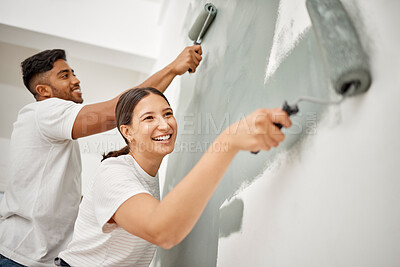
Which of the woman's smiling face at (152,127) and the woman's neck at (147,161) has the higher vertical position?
the woman's smiling face at (152,127)

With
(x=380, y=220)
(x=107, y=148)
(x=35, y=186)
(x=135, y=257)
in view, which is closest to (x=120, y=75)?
(x=107, y=148)

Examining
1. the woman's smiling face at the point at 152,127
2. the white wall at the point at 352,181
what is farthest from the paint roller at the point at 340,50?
the woman's smiling face at the point at 152,127

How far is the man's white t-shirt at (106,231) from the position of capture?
883 millimetres

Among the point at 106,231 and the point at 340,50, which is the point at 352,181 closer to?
the point at 340,50

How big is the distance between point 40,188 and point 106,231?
0.76 m

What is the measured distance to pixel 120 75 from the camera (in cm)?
391

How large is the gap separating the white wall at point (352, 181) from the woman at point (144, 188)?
90mm

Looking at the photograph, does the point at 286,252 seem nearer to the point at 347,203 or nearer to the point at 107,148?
the point at 347,203

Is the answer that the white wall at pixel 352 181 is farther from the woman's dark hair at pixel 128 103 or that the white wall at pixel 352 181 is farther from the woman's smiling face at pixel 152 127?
the woman's dark hair at pixel 128 103

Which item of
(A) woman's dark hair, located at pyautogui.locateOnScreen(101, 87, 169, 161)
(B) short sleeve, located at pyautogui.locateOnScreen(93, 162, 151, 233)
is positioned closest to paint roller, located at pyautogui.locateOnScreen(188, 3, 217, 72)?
(A) woman's dark hair, located at pyautogui.locateOnScreen(101, 87, 169, 161)

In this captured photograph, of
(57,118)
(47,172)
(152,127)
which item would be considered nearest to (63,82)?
(57,118)

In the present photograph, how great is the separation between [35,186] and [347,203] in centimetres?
137

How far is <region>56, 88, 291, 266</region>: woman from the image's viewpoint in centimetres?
67

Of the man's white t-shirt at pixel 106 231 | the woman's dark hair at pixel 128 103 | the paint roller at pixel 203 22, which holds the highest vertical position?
the paint roller at pixel 203 22
